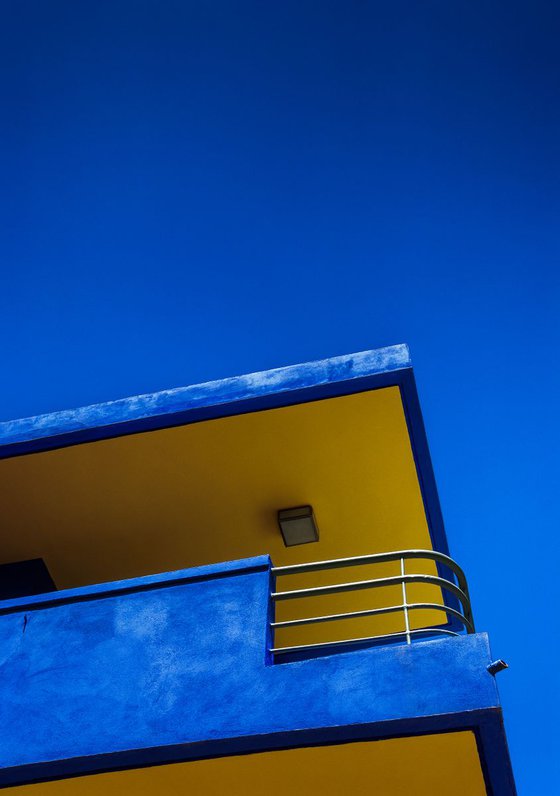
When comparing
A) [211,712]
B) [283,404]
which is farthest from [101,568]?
[211,712]

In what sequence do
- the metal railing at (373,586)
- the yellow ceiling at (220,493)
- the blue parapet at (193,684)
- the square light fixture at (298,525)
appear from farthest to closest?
the square light fixture at (298,525) < the yellow ceiling at (220,493) < the metal railing at (373,586) < the blue parapet at (193,684)

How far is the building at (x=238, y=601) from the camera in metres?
5.70

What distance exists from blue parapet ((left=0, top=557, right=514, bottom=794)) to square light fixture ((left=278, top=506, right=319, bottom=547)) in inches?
95.0

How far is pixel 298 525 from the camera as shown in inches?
365

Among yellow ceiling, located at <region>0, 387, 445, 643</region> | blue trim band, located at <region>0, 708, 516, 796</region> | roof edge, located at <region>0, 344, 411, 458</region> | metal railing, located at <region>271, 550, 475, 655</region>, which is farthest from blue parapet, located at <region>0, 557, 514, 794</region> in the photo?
yellow ceiling, located at <region>0, 387, 445, 643</region>

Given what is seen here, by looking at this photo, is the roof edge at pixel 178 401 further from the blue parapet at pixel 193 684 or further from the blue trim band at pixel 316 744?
the blue trim band at pixel 316 744

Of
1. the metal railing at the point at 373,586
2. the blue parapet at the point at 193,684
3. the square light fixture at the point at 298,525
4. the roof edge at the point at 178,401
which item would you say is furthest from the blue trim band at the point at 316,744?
the square light fixture at the point at 298,525

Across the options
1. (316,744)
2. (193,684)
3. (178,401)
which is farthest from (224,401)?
(316,744)

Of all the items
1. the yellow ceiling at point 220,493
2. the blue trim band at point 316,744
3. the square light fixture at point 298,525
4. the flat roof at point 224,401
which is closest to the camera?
the blue trim band at point 316,744

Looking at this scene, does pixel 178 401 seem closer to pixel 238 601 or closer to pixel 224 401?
pixel 224 401

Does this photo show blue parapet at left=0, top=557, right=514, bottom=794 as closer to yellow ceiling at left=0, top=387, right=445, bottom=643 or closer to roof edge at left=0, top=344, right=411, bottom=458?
roof edge at left=0, top=344, right=411, bottom=458

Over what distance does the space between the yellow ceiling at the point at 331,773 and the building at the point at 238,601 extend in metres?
0.01

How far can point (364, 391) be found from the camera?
813cm

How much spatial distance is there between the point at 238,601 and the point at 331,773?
3.99 ft
